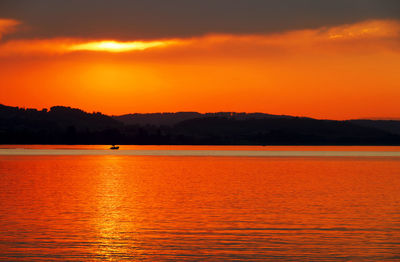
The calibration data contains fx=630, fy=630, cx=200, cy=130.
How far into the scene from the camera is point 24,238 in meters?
34.1

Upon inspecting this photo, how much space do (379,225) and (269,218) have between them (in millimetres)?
7361

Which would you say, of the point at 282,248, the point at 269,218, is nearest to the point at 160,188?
the point at 269,218

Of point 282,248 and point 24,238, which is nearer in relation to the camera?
point 282,248

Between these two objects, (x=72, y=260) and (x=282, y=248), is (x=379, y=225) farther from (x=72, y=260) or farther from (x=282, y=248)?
(x=72, y=260)

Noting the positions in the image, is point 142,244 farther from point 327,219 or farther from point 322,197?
point 322,197

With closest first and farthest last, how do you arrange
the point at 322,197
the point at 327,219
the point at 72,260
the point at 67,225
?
the point at 72,260
the point at 67,225
the point at 327,219
the point at 322,197

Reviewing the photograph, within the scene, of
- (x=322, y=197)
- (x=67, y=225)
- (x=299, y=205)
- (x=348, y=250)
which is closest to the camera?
(x=348, y=250)

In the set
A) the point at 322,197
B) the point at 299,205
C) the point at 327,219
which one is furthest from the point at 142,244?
the point at 322,197

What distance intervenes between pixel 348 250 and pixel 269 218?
1203 cm

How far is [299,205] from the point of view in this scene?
5112 centimetres

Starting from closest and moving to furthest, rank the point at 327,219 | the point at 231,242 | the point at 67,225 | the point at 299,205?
the point at 231,242 < the point at 67,225 < the point at 327,219 < the point at 299,205

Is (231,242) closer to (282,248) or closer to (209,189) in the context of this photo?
(282,248)

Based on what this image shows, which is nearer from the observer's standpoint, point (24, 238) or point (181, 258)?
point (181, 258)

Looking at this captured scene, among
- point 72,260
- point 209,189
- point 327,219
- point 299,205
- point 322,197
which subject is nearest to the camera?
point 72,260
